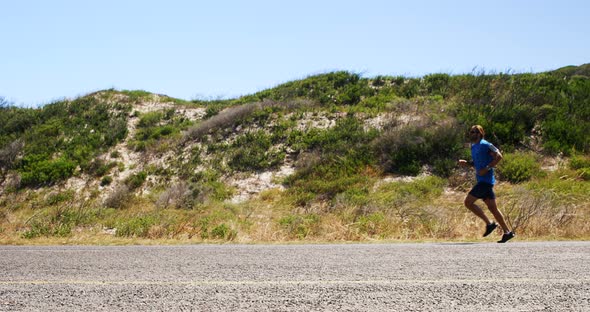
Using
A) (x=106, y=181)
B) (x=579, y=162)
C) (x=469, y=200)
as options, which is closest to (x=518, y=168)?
(x=579, y=162)

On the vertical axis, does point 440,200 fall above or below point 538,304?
below

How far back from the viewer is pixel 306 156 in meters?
23.2

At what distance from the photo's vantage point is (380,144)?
22.5 meters

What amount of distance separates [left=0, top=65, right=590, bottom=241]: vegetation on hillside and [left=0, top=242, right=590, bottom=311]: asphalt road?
13.9 ft

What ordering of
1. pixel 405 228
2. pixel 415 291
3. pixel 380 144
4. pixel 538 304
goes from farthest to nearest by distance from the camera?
pixel 380 144 → pixel 405 228 → pixel 415 291 → pixel 538 304

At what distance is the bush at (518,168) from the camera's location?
62.3ft

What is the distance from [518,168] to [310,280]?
16.7m

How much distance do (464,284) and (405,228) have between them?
21.4 ft

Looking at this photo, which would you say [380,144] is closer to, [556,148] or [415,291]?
[556,148]

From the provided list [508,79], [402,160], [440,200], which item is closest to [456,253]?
[440,200]

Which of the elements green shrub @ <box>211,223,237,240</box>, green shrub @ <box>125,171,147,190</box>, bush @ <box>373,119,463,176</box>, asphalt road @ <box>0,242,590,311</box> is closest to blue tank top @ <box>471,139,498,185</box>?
asphalt road @ <box>0,242,590,311</box>

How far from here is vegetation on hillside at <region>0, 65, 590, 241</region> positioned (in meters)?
12.4

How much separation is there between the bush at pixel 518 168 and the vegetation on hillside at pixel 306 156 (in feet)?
0.26

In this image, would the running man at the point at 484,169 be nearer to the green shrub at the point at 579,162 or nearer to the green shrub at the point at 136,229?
the green shrub at the point at 136,229
